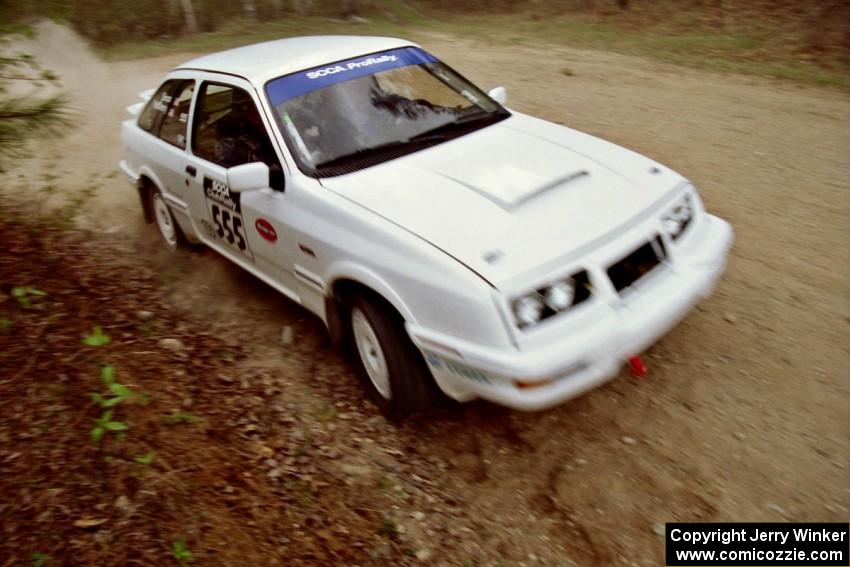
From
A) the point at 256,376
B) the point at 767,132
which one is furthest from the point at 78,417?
the point at 767,132

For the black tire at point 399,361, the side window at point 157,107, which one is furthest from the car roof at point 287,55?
the black tire at point 399,361

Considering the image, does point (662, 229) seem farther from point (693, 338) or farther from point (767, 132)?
point (767, 132)

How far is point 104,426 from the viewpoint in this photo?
300cm

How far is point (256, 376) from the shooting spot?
3.83 metres

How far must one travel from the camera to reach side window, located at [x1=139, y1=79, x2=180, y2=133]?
189 inches

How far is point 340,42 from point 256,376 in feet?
7.28

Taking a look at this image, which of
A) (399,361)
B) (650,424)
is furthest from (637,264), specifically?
(399,361)

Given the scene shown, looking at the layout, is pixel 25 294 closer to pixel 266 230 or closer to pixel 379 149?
pixel 266 230

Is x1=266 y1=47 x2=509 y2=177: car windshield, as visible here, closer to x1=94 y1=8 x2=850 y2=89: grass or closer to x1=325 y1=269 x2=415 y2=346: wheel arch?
x1=325 y1=269 x2=415 y2=346: wheel arch

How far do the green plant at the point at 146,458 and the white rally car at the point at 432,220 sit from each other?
109cm

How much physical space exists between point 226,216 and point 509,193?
6.50 ft

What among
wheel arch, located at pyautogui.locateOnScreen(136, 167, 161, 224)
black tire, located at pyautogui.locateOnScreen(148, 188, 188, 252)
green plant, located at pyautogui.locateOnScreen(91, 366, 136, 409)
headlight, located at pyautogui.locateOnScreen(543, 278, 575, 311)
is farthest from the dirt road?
headlight, located at pyautogui.locateOnScreen(543, 278, 575, 311)

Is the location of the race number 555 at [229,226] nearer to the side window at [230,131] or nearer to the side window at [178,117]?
the side window at [230,131]

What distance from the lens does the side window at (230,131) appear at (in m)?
3.65
